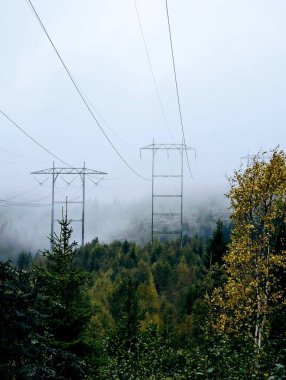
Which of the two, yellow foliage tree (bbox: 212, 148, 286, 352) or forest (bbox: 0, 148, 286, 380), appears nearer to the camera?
forest (bbox: 0, 148, 286, 380)

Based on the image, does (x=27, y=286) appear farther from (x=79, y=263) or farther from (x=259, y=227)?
(x=79, y=263)

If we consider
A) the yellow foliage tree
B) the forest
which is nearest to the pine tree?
the forest

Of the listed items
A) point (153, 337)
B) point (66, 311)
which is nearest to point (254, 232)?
point (153, 337)

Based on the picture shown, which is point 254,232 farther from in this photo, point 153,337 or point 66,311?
point 66,311

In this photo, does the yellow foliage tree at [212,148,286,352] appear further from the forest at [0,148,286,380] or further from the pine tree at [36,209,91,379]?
the pine tree at [36,209,91,379]

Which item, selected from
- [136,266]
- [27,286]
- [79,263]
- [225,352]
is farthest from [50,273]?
[79,263]

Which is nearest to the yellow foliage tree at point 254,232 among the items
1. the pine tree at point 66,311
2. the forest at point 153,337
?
the forest at point 153,337

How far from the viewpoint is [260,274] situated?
20375mm

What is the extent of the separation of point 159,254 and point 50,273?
344ft

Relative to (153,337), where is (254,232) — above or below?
above

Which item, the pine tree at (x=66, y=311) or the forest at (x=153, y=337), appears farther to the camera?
the pine tree at (x=66, y=311)

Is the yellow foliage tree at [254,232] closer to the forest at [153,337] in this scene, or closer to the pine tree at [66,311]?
the forest at [153,337]

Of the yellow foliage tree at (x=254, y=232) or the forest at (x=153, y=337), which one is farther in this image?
the yellow foliage tree at (x=254, y=232)

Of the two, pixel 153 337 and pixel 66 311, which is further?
pixel 153 337
